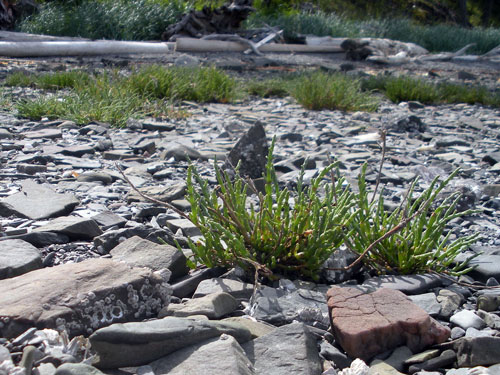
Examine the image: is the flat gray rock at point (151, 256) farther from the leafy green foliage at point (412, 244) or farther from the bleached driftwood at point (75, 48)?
the bleached driftwood at point (75, 48)

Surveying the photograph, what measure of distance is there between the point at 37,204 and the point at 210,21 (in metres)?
13.2

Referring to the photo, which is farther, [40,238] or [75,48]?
[75,48]

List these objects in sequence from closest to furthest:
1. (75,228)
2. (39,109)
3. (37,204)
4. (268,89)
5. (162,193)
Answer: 1. (75,228)
2. (37,204)
3. (162,193)
4. (39,109)
5. (268,89)

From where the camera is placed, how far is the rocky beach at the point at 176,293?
164 centimetres

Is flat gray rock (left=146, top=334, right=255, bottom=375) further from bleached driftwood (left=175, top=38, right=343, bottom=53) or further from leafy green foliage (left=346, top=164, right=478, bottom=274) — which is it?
bleached driftwood (left=175, top=38, right=343, bottom=53)

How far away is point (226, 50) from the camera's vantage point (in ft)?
45.9

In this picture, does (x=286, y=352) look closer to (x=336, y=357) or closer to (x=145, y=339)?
(x=336, y=357)

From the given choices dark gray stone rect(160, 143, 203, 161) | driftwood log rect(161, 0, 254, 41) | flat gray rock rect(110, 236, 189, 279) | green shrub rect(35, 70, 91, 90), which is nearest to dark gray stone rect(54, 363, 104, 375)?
flat gray rock rect(110, 236, 189, 279)

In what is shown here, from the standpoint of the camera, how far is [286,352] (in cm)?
173

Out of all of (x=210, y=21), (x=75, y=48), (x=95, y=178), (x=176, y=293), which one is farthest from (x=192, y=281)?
(x=210, y=21)

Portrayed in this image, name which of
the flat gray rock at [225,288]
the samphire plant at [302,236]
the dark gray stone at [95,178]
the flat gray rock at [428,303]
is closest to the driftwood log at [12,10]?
the dark gray stone at [95,178]

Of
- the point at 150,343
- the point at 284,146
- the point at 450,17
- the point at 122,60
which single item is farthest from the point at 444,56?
the point at 450,17

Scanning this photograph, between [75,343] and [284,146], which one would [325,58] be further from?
[75,343]

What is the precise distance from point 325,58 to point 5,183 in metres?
11.8
